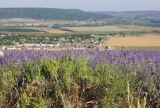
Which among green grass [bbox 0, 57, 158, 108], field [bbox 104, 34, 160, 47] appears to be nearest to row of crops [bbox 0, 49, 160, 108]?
green grass [bbox 0, 57, 158, 108]

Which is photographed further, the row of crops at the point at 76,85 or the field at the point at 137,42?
the field at the point at 137,42

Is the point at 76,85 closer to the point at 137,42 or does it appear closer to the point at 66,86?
the point at 66,86

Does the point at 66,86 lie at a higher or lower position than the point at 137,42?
higher

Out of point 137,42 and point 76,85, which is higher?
point 76,85

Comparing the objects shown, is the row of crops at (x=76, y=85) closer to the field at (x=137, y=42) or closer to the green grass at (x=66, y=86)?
the green grass at (x=66, y=86)

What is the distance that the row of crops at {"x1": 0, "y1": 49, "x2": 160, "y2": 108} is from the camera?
23.3 ft

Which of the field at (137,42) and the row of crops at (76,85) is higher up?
the row of crops at (76,85)

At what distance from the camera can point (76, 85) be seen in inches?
292

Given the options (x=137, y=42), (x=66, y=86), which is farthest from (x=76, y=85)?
(x=137, y=42)

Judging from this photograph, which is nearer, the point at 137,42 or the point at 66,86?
the point at 66,86

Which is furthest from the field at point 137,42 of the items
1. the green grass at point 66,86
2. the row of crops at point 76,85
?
the green grass at point 66,86

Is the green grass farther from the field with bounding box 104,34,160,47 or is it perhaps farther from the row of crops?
the field with bounding box 104,34,160,47

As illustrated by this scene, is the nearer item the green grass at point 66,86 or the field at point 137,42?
the green grass at point 66,86

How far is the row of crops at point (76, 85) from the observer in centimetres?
711
